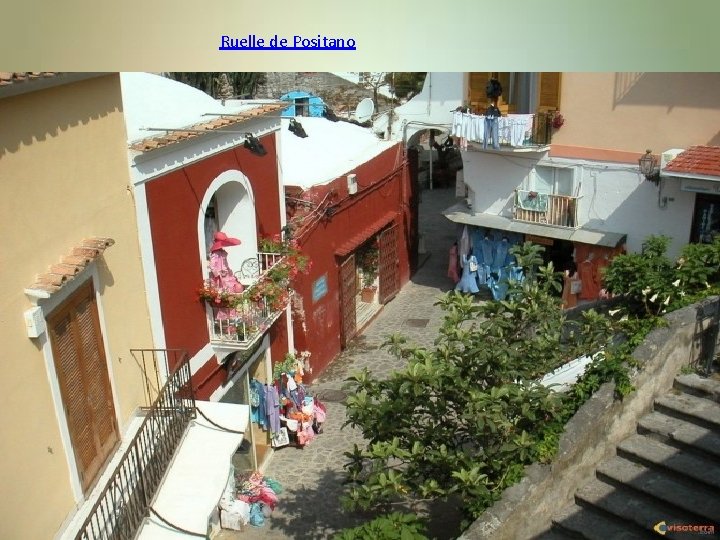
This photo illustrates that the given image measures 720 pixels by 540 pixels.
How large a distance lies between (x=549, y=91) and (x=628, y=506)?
41.8 feet

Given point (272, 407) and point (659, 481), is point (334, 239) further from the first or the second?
point (659, 481)

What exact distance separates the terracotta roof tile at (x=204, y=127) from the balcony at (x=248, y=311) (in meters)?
2.42

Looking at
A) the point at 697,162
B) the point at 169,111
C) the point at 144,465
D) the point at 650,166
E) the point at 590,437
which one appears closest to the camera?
the point at 590,437

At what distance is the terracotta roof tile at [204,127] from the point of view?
8555 mm

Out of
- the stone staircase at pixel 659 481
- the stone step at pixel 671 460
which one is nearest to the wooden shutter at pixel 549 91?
the stone staircase at pixel 659 481

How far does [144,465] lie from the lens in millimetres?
7406

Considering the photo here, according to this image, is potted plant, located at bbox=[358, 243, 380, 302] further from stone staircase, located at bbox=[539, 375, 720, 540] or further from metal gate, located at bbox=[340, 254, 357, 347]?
stone staircase, located at bbox=[539, 375, 720, 540]

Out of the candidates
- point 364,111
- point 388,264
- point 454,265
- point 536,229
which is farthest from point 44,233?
point 364,111

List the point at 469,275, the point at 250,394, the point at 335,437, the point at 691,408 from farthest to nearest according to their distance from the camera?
the point at 469,275, the point at 335,437, the point at 250,394, the point at 691,408

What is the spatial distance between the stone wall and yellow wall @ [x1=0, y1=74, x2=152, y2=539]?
153 inches

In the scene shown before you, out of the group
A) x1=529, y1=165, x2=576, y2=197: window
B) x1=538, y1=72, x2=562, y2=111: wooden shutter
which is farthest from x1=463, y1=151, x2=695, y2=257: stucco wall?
x1=538, y1=72, x2=562, y2=111: wooden shutter

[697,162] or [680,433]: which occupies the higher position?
[697,162]

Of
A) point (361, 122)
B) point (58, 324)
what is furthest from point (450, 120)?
point (58, 324)

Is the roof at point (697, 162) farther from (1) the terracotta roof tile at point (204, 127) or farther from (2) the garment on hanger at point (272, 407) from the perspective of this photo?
(2) the garment on hanger at point (272, 407)
